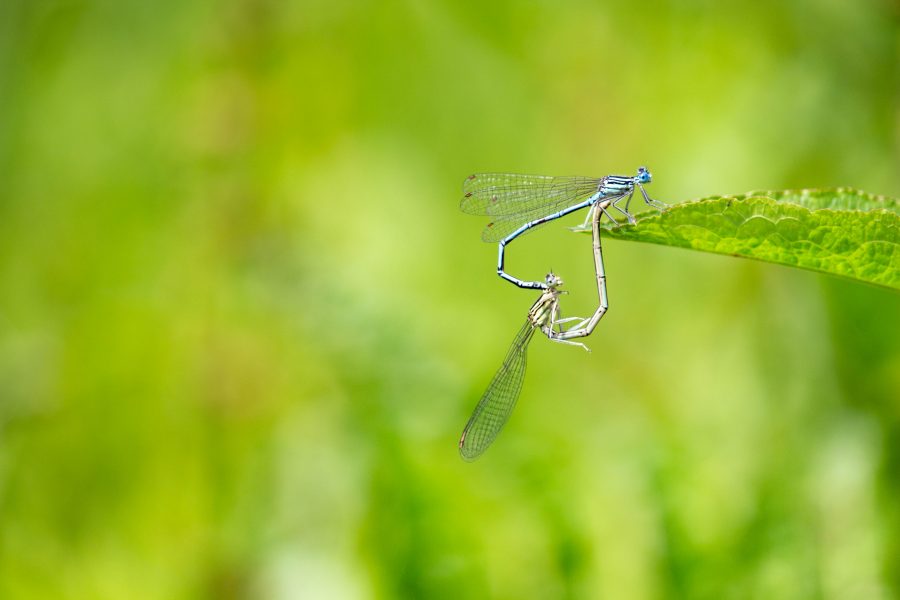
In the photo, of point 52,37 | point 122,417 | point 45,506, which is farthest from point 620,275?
point 52,37

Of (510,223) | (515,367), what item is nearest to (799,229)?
(515,367)

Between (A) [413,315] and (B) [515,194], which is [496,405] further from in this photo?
(B) [515,194]

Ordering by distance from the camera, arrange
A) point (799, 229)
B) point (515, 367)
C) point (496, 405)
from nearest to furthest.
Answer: point (799, 229) < point (496, 405) < point (515, 367)

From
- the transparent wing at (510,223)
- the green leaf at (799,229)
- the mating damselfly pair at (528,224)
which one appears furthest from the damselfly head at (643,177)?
the green leaf at (799,229)

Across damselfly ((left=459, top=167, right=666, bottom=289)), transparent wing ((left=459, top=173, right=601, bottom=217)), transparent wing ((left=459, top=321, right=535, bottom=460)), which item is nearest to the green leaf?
transparent wing ((left=459, top=321, right=535, bottom=460))

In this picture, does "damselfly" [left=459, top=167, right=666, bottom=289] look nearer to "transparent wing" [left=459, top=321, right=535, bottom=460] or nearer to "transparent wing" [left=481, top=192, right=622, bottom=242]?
"transparent wing" [left=481, top=192, right=622, bottom=242]

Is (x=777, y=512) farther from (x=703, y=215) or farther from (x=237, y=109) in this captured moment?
(x=237, y=109)

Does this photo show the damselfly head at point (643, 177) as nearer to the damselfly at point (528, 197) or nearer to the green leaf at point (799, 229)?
the damselfly at point (528, 197)
